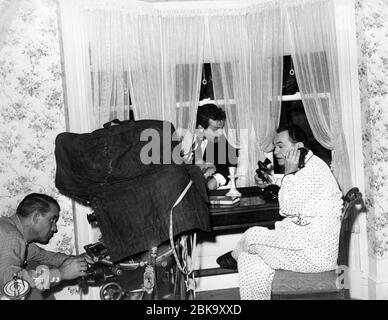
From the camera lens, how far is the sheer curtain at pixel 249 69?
377 centimetres

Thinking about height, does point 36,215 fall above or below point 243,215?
above

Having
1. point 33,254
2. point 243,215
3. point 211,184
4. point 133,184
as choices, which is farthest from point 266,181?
point 33,254

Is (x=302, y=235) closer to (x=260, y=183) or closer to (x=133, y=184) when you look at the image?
(x=260, y=183)

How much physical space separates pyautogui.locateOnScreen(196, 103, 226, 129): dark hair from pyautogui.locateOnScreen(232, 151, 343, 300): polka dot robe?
1042 mm

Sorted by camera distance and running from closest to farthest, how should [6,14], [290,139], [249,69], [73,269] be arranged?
[73,269] < [290,139] < [6,14] < [249,69]

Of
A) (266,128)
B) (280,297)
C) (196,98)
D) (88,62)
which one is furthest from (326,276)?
(88,62)

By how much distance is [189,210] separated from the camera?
8.11ft

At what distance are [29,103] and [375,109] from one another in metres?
2.62

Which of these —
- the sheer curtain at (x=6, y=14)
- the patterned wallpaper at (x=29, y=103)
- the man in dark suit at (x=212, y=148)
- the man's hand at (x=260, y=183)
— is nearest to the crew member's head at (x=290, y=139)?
the man's hand at (x=260, y=183)

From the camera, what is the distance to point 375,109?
3611 mm

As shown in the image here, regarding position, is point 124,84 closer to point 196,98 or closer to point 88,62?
point 88,62

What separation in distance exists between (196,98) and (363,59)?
134cm

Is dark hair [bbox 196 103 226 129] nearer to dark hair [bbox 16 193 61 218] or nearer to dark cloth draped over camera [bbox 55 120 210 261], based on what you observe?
dark cloth draped over camera [bbox 55 120 210 261]

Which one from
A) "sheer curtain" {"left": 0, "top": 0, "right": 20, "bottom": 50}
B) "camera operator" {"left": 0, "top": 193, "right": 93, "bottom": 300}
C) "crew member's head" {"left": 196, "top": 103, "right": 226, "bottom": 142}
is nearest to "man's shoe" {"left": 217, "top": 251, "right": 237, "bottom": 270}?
"camera operator" {"left": 0, "top": 193, "right": 93, "bottom": 300}
